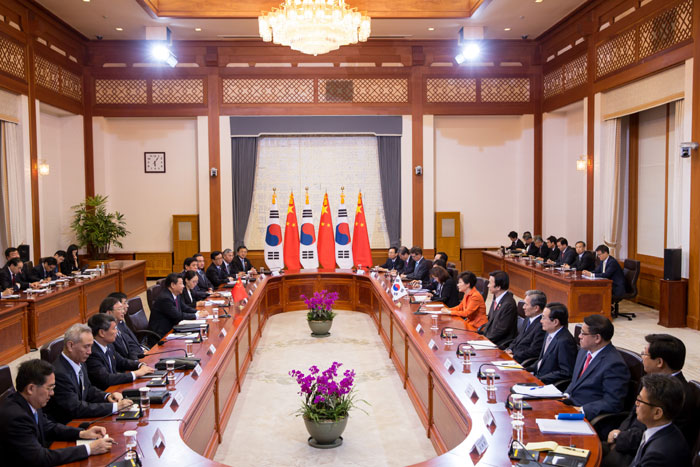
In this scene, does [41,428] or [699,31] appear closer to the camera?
[41,428]

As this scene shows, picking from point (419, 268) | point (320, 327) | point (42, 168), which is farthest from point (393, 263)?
point (42, 168)

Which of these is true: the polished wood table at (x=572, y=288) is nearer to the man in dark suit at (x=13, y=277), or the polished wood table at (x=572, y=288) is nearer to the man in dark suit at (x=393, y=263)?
the man in dark suit at (x=393, y=263)

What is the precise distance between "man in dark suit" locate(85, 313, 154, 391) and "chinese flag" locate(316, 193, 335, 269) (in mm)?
6818

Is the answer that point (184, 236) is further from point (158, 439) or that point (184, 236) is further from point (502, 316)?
point (158, 439)

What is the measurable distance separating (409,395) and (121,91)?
9566 millimetres

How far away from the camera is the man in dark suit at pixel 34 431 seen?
110 inches

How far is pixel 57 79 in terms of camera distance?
11.2 m

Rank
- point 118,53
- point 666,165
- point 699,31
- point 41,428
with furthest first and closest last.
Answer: point 118,53, point 666,165, point 699,31, point 41,428

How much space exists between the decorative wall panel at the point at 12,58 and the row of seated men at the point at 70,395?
20.9ft

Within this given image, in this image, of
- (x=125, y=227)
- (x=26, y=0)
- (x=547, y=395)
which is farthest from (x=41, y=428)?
(x=125, y=227)

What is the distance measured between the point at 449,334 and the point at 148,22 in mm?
8653

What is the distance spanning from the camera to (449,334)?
5281mm

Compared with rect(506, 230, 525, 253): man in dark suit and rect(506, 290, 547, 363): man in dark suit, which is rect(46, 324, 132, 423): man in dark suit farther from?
rect(506, 230, 525, 253): man in dark suit

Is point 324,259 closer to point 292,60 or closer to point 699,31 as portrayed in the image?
point 292,60
